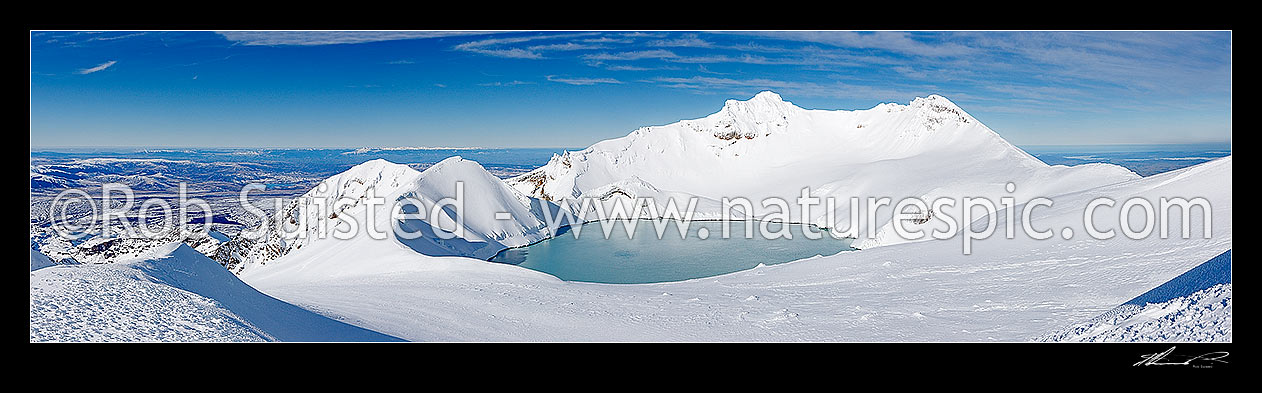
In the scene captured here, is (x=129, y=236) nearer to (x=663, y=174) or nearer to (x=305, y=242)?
(x=305, y=242)

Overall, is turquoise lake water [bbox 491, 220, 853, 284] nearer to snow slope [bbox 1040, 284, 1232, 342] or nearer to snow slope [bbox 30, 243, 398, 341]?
snow slope [bbox 30, 243, 398, 341]

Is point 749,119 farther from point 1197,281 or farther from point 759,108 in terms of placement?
point 1197,281

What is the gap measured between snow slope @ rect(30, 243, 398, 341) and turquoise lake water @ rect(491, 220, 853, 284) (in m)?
11.6

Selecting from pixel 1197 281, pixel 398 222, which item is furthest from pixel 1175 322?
pixel 398 222

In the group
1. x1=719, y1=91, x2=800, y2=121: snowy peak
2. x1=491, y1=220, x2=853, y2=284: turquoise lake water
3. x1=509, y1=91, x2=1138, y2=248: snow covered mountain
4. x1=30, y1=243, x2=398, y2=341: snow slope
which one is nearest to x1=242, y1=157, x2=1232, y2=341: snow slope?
x1=30, y1=243, x2=398, y2=341: snow slope

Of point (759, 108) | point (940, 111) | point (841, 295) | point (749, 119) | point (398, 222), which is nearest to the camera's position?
point (841, 295)

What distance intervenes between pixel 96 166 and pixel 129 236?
5.68 m

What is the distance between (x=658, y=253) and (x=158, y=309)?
18570 mm

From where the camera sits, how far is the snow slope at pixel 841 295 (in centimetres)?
579

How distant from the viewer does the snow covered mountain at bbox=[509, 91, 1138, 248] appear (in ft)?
95.3

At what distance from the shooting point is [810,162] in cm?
4541

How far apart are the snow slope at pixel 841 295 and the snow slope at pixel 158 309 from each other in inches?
31.4
